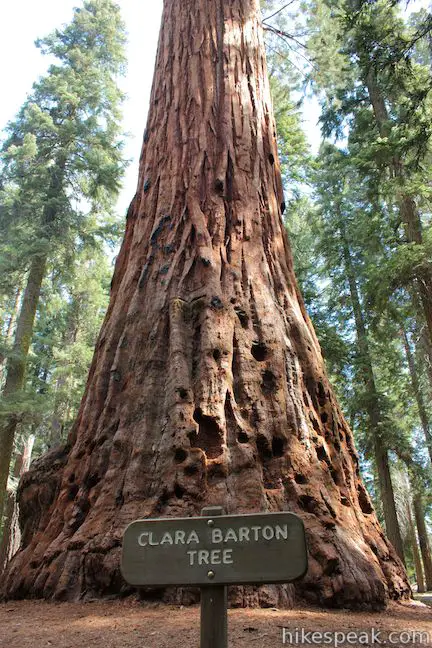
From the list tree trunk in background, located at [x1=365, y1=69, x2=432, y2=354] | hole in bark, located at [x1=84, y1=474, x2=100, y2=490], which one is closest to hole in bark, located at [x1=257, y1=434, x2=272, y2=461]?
hole in bark, located at [x1=84, y1=474, x2=100, y2=490]

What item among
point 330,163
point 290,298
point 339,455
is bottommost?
point 339,455

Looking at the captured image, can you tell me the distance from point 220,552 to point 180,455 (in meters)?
1.91

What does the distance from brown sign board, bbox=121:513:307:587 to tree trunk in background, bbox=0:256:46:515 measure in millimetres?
10617

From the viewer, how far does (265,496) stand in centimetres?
370

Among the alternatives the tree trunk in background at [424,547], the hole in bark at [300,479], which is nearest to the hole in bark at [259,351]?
the hole in bark at [300,479]

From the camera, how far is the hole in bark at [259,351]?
4582mm

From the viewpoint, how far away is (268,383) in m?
4.41

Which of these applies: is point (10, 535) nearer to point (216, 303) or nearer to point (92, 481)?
point (92, 481)

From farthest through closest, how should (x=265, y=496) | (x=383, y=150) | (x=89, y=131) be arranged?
(x=89, y=131) < (x=383, y=150) < (x=265, y=496)

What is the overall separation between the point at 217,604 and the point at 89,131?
1622 centimetres

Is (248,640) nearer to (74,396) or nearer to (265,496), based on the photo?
(265,496)

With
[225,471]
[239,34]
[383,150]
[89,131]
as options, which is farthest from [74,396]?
[225,471]

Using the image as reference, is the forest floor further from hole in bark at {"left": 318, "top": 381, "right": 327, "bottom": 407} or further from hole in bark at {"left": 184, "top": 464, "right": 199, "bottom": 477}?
hole in bark at {"left": 318, "top": 381, "right": 327, "bottom": 407}

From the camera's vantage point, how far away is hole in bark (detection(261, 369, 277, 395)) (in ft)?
14.3
